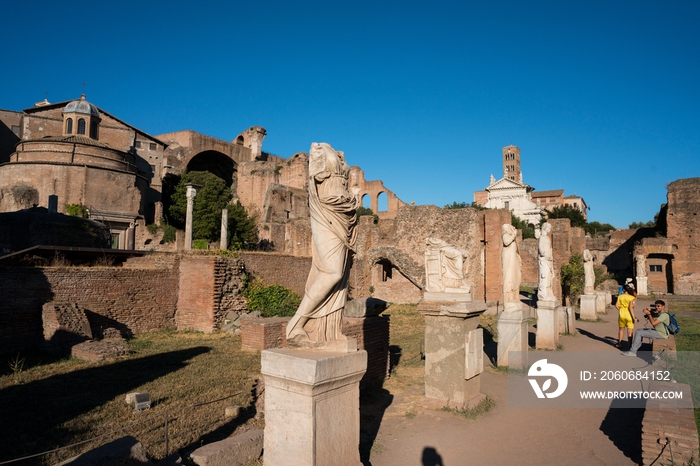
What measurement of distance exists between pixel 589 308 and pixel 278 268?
11.8 m

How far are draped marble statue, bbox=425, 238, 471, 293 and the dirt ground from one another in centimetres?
162

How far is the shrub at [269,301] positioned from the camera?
47.6 feet

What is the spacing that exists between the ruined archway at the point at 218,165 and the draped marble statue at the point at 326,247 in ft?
150

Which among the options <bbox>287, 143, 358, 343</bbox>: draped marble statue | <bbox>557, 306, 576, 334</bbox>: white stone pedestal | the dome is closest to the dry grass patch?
<bbox>287, 143, 358, 343</bbox>: draped marble statue

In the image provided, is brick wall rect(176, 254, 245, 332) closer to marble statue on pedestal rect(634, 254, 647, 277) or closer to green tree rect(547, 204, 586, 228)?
marble statue on pedestal rect(634, 254, 647, 277)

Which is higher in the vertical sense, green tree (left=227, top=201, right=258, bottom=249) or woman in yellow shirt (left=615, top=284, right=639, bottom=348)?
green tree (left=227, top=201, right=258, bottom=249)

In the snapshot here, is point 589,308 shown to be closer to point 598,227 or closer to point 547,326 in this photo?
point 547,326

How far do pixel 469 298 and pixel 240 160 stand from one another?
45.8m

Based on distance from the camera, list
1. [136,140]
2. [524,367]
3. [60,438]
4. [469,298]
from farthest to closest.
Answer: [136,140], [524,367], [469,298], [60,438]

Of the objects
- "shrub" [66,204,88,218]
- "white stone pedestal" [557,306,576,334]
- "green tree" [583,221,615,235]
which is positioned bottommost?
"white stone pedestal" [557,306,576,334]

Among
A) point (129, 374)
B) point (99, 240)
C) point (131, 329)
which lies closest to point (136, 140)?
point (99, 240)

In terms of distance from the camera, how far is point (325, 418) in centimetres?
292

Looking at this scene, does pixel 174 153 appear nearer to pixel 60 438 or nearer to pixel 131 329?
pixel 131 329

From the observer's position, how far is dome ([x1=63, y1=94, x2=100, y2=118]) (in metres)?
35.5
